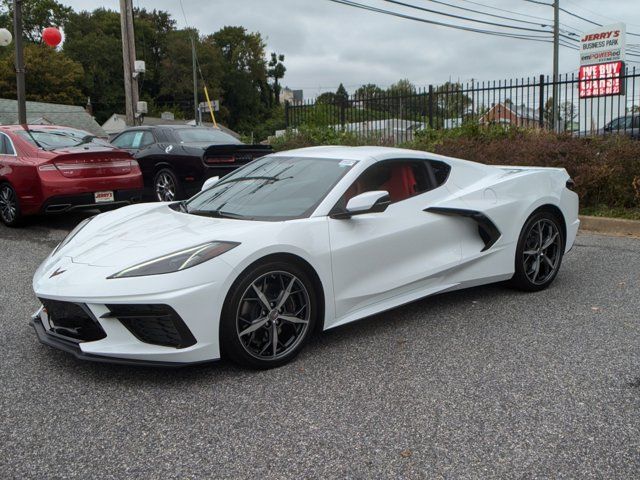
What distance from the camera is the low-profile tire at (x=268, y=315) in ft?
11.3

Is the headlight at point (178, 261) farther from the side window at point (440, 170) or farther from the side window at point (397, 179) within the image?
the side window at point (440, 170)

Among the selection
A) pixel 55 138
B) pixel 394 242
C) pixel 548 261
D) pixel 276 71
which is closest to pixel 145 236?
pixel 394 242

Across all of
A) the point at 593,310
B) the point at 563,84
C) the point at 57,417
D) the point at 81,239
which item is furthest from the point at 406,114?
the point at 57,417

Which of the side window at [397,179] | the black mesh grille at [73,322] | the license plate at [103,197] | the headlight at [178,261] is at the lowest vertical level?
the black mesh grille at [73,322]

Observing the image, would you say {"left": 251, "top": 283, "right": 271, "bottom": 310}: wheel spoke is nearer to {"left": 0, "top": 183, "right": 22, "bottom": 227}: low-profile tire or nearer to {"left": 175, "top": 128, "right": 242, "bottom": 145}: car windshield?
{"left": 0, "top": 183, "right": 22, "bottom": 227}: low-profile tire

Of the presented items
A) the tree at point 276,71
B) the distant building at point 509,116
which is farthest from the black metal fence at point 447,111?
the tree at point 276,71

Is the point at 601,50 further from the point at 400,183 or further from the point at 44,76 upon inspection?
the point at 44,76

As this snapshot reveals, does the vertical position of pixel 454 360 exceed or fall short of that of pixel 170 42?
it falls short

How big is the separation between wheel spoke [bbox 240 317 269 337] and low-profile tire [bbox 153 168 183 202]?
6614 mm

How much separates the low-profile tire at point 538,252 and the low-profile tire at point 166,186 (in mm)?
6150

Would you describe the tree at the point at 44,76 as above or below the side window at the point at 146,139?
above

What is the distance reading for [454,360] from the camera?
3.77m

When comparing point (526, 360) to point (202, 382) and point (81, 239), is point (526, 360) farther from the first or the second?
point (81, 239)

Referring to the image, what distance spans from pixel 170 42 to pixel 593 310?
8297 cm
